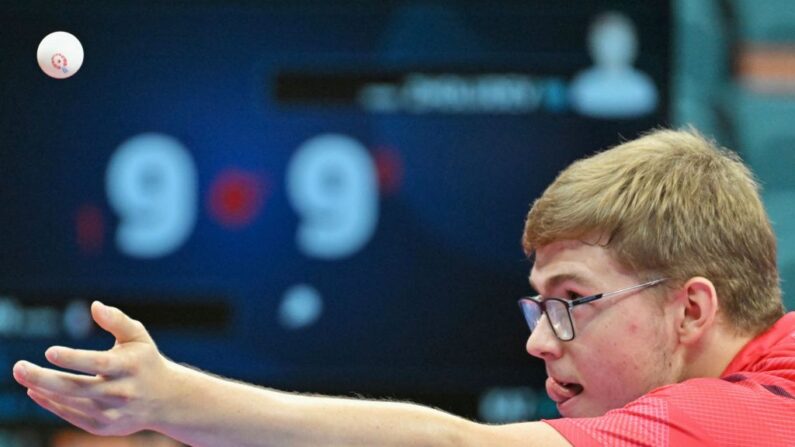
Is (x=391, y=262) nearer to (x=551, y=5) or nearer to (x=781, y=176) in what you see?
(x=551, y=5)

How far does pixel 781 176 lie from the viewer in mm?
4625

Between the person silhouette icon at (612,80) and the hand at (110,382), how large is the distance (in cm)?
279

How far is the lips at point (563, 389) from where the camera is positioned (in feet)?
8.05

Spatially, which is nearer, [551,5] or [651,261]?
[651,261]

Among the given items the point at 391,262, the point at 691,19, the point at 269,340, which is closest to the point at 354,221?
the point at 391,262

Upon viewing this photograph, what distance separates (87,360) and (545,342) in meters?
0.93

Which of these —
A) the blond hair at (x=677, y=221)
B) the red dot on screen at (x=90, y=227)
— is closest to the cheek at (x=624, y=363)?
the blond hair at (x=677, y=221)

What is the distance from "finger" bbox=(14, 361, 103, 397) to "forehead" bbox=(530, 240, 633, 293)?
2.94 feet

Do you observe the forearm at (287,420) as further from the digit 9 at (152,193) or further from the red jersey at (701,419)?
the digit 9 at (152,193)

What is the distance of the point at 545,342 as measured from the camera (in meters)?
2.45

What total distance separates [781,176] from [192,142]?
1.96 meters

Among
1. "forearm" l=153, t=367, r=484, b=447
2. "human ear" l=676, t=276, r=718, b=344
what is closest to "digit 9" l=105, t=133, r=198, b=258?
"human ear" l=676, t=276, r=718, b=344

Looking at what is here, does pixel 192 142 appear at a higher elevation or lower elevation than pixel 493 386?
higher

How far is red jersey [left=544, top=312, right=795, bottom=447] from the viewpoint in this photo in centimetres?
202
